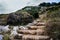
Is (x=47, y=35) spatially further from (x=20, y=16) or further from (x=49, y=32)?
(x=20, y=16)

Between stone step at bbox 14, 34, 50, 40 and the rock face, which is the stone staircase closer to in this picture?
stone step at bbox 14, 34, 50, 40

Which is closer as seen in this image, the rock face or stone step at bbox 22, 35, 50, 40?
stone step at bbox 22, 35, 50, 40

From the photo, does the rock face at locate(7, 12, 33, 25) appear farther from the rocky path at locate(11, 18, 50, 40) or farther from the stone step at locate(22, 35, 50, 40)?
the stone step at locate(22, 35, 50, 40)

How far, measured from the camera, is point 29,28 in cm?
390

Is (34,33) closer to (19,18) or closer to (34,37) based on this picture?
(34,37)

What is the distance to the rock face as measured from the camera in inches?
174

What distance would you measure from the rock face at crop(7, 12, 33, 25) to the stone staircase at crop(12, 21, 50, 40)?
57 centimetres

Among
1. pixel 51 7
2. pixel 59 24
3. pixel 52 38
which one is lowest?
pixel 52 38

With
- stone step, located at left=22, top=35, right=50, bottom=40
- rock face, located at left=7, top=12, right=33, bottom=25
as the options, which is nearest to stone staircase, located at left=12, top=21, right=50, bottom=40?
stone step, located at left=22, top=35, right=50, bottom=40

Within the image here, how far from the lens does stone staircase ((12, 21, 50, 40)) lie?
3385 millimetres

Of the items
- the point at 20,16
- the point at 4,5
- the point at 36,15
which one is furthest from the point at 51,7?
the point at 4,5

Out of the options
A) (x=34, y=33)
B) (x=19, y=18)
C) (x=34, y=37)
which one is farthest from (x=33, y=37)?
(x=19, y=18)

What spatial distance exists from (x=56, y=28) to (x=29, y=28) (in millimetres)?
794

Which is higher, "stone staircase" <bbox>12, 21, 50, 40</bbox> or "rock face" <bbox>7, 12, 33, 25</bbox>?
"rock face" <bbox>7, 12, 33, 25</bbox>
